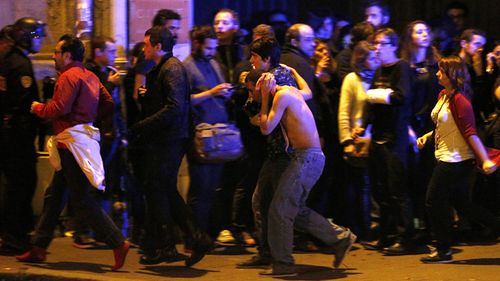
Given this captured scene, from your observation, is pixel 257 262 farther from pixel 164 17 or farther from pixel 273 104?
pixel 164 17

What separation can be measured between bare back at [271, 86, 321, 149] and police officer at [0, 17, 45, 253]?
2.31 meters

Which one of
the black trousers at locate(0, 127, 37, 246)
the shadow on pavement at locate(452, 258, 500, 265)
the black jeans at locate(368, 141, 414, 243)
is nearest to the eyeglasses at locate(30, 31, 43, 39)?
the black trousers at locate(0, 127, 37, 246)

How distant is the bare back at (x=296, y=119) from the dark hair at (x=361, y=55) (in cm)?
128

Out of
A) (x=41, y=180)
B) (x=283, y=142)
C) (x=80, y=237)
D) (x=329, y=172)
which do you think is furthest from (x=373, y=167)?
(x=41, y=180)

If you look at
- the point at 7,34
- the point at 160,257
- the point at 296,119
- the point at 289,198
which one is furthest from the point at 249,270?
the point at 7,34

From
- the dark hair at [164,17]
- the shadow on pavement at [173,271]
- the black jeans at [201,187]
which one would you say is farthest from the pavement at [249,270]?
the dark hair at [164,17]

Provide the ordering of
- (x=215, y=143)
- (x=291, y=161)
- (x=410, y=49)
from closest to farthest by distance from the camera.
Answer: (x=291, y=161)
(x=215, y=143)
(x=410, y=49)

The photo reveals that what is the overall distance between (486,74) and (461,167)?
1.57 metres

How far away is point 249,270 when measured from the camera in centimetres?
832

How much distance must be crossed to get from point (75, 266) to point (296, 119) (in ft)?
7.47

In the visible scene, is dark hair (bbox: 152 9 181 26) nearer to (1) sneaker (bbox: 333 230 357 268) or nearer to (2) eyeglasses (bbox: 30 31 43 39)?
(2) eyeglasses (bbox: 30 31 43 39)

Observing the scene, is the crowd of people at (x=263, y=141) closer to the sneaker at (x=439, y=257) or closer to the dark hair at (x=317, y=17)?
the sneaker at (x=439, y=257)

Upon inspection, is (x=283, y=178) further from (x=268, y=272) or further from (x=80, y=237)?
(x=80, y=237)

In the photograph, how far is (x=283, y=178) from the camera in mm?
7832
